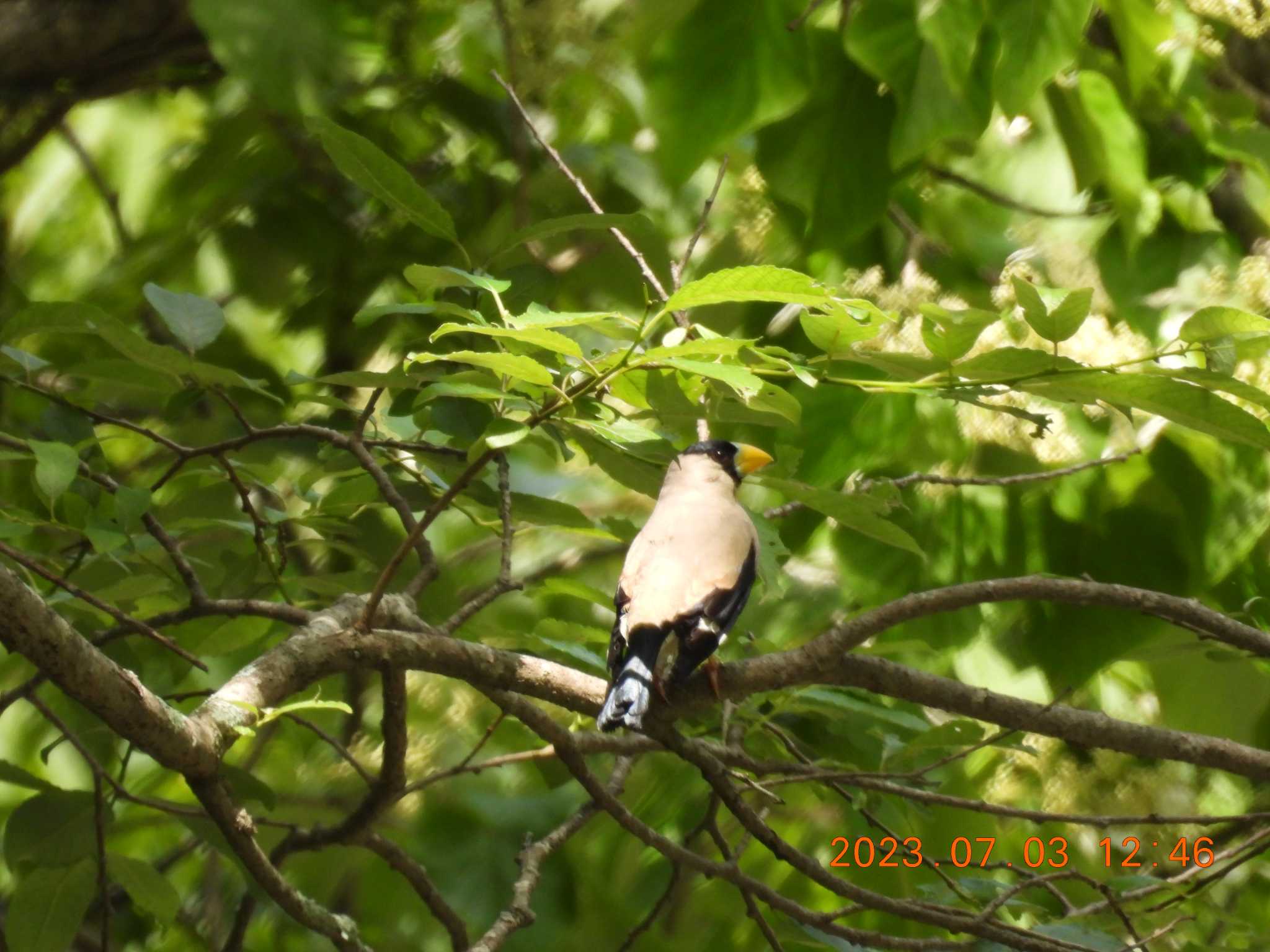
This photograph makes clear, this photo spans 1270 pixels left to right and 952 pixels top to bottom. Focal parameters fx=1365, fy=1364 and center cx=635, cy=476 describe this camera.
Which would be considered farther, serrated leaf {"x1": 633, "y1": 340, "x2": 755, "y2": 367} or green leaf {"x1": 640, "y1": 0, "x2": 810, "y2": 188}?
green leaf {"x1": 640, "y1": 0, "x2": 810, "y2": 188}

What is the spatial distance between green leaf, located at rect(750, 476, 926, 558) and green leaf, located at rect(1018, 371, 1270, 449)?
262mm

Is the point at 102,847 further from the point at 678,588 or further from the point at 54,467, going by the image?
the point at 678,588

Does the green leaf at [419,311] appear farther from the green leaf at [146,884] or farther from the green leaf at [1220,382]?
the green leaf at [146,884]

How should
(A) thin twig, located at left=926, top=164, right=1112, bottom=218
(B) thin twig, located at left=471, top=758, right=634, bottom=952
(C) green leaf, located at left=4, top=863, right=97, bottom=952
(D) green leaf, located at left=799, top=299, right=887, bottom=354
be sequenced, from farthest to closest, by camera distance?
(A) thin twig, located at left=926, top=164, right=1112, bottom=218 → (C) green leaf, located at left=4, top=863, right=97, bottom=952 → (B) thin twig, located at left=471, top=758, right=634, bottom=952 → (D) green leaf, located at left=799, top=299, right=887, bottom=354

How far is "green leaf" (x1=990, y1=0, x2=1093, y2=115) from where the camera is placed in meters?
2.21

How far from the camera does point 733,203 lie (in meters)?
3.12

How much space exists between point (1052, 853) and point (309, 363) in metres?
2.46

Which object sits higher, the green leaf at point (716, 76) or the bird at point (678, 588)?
the green leaf at point (716, 76)

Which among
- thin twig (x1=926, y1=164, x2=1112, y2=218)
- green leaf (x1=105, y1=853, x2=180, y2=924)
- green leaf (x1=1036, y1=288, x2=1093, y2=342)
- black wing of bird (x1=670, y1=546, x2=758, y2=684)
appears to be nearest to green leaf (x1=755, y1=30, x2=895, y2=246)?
thin twig (x1=926, y1=164, x2=1112, y2=218)

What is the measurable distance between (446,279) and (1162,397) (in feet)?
2.68

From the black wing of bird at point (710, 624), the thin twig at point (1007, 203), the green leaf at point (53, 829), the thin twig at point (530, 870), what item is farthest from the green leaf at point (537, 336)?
the thin twig at point (1007, 203)

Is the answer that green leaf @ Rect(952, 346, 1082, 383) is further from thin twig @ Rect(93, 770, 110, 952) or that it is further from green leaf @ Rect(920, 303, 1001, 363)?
thin twig @ Rect(93, 770, 110, 952)

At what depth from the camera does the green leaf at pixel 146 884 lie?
6.77 feet

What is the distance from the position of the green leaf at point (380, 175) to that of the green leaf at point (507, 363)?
43cm
